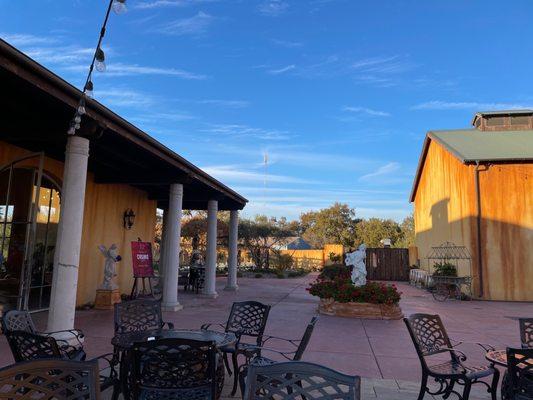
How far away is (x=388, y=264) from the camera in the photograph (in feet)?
80.2

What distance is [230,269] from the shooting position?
51.5 ft

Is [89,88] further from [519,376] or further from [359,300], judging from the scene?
[359,300]

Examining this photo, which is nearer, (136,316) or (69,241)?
(136,316)

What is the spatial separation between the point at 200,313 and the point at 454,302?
8.92 m

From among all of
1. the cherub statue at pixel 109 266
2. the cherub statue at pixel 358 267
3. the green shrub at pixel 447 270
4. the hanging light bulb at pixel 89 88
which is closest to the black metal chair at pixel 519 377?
the hanging light bulb at pixel 89 88

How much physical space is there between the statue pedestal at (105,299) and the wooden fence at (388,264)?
1735 centimetres

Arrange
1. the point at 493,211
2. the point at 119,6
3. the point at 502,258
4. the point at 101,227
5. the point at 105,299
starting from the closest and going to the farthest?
1. the point at 119,6
2. the point at 105,299
3. the point at 101,227
4. the point at 502,258
5. the point at 493,211

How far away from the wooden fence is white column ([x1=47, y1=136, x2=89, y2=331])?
67.2 ft

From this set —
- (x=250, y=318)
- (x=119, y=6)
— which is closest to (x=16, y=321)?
(x=250, y=318)

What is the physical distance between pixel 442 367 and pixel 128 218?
10.2 meters

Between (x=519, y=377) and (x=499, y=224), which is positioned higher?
(x=499, y=224)

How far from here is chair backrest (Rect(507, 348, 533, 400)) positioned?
9.61 ft

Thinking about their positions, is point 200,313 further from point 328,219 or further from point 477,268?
point 328,219

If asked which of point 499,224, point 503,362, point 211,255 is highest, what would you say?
point 499,224
